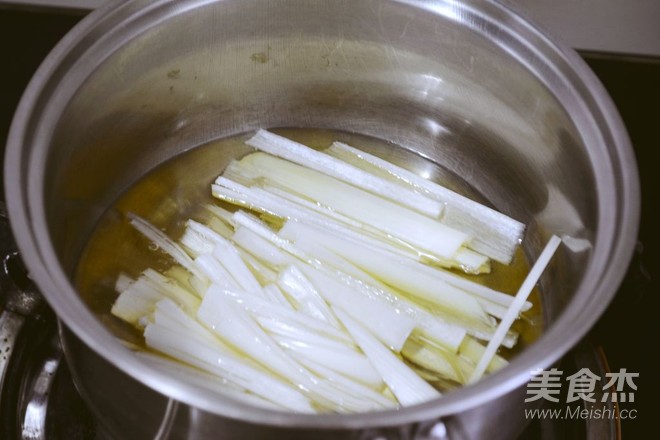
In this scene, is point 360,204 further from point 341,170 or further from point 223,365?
point 223,365

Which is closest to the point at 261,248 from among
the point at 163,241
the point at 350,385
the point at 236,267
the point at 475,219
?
the point at 236,267

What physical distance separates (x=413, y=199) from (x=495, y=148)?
0.20 metres

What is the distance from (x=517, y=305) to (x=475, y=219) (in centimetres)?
21

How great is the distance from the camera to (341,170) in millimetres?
1341

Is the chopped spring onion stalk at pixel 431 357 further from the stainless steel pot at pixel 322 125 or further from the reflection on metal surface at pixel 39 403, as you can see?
the reflection on metal surface at pixel 39 403

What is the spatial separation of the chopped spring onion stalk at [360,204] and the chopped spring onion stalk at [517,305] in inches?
4.9

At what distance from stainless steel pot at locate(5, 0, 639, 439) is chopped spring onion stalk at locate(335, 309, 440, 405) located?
5.2 inches

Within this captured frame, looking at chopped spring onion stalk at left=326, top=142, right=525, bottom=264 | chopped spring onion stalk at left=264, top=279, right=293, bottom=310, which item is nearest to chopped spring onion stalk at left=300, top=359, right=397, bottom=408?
chopped spring onion stalk at left=264, top=279, right=293, bottom=310

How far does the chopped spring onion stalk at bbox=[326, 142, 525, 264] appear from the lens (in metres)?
1.29

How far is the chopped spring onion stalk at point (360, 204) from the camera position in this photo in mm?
1236

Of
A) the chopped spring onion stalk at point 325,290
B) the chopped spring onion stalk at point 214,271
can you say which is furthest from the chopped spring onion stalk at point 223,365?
the chopped spring onion stalk at point 214,271

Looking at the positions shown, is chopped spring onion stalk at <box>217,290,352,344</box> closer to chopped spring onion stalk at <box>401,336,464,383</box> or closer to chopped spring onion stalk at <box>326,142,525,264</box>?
chopped spring onion stalk at <box>401,336,464,383</box>

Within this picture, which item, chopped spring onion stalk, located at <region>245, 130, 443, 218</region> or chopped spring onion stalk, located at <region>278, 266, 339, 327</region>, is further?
chopped spring onion stalk, located at <region>245, 130, 443, 218</region>

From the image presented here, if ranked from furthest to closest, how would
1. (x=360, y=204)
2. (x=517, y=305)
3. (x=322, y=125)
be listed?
(x=322, y=125)
(x=360, y=204)
(x=517, y=305)
